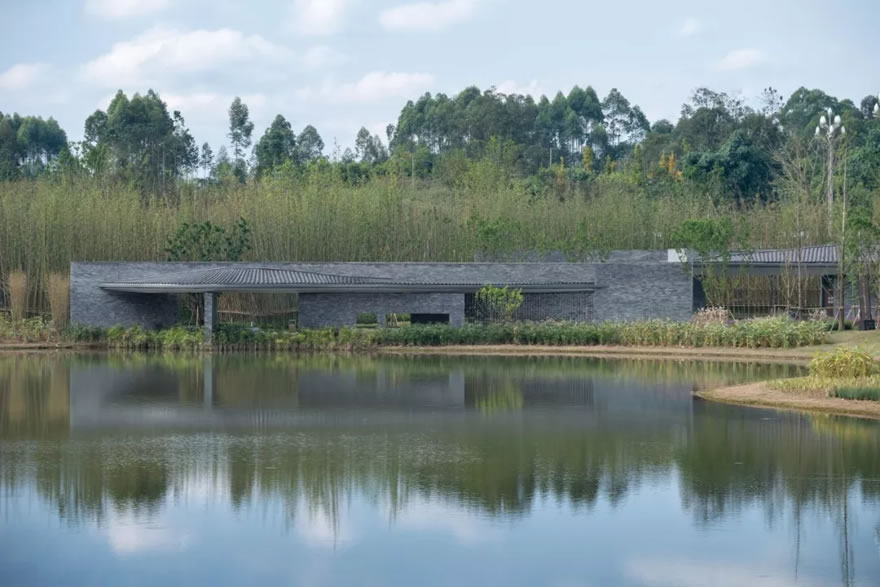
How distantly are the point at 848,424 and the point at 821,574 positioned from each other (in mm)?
6553

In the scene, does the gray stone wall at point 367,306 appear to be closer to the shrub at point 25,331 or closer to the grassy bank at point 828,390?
the shrub at point 25,331

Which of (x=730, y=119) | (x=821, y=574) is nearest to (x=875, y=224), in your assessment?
(x=821, y=574)

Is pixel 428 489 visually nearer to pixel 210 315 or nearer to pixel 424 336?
pixel 424 336

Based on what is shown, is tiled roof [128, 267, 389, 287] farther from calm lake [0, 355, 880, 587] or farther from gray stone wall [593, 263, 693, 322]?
calm lake [0, 355, 880, 587]

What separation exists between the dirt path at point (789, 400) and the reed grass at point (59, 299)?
16304 mm

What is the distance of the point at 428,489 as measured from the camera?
10.9m

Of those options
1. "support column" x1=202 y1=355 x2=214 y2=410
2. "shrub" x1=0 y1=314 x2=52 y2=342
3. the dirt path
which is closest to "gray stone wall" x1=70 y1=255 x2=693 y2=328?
"shrub" x1=0 y1=314 x2=52 y2=342

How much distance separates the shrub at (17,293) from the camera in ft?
91.5

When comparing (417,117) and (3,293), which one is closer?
(3,293)

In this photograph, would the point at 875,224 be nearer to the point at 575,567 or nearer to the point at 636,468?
the point at 636,468

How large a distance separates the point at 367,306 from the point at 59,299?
716 cm

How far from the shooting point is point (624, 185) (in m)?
44.7

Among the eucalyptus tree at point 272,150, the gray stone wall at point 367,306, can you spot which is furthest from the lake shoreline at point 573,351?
the eucalyptus tree at point 272,150

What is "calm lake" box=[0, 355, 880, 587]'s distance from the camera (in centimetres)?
866
